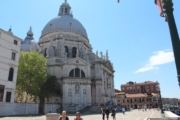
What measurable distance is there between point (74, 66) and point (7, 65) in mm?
19861

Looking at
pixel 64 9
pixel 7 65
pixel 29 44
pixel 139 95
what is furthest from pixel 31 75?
pixel 139 95

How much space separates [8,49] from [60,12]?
133ft

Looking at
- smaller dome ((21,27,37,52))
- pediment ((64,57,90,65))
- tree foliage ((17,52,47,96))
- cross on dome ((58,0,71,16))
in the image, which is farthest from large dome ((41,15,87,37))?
tree foliage ((17,52,47,96))

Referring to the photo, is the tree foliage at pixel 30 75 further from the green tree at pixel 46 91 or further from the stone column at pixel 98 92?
the stone column at pixel 98 92

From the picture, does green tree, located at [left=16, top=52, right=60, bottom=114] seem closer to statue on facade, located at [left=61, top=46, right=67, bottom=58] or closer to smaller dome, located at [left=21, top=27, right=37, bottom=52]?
statue on facade, located at [left=61, top=46, right=67, bottom=58]

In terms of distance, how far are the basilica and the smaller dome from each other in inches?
374

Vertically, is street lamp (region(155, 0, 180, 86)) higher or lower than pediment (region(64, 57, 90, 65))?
lower

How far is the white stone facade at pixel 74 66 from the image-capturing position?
4225cm

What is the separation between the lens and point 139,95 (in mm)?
77062

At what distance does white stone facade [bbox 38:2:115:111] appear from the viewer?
42.2m

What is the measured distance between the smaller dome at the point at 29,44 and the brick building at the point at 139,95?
43541 millimetres

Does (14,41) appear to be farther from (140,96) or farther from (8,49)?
(140,96)

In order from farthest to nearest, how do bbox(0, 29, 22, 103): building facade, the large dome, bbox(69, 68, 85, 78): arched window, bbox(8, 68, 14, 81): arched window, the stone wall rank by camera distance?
1. the large dome
2. bbox(69, 68, 85, 78): arched window
3. bbox(8, 68, 14, 81): arched window
4. bbox(0, 29, 22, 103): building facade
5. the stone wall

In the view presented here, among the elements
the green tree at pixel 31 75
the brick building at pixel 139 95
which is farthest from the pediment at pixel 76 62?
the brick building at pixel 139 95
